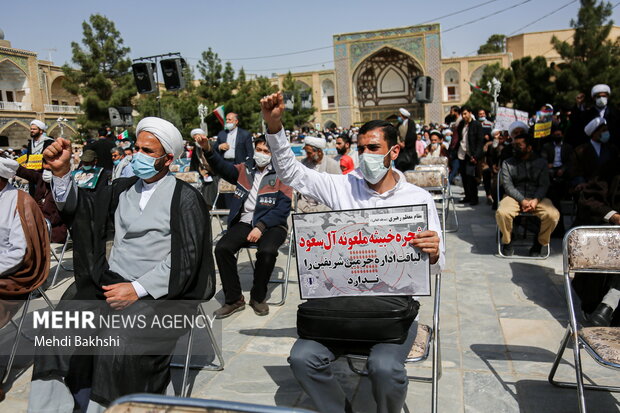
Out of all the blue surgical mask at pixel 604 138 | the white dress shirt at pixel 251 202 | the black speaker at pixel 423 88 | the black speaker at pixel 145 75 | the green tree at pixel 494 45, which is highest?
the green tree at pixel 494 45

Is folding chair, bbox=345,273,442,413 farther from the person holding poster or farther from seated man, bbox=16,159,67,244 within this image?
seated man, bbox=16,159,67,244

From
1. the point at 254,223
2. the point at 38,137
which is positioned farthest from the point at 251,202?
the point at 38,137

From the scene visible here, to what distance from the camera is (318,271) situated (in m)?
2.42

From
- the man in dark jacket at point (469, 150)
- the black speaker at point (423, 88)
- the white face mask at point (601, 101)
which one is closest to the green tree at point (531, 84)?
the black speaker at point (423, 88)

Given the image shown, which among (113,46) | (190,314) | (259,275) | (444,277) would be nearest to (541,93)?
(444,277)

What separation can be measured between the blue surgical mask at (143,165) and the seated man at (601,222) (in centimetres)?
310

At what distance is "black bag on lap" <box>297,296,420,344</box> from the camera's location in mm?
2242

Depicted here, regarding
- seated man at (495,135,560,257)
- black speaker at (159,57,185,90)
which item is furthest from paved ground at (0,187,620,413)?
black speaker at (159,57,185,90)

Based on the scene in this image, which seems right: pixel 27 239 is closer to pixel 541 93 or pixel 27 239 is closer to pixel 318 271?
pixel 318 271

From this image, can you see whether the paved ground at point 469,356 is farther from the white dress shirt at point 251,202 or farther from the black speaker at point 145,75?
the black speaker at point 145,75

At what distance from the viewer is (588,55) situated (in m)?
20.0

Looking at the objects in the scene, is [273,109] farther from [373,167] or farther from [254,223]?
[254,223]

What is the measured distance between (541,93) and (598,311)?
17937 millimetres

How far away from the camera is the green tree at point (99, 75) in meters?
29.6
